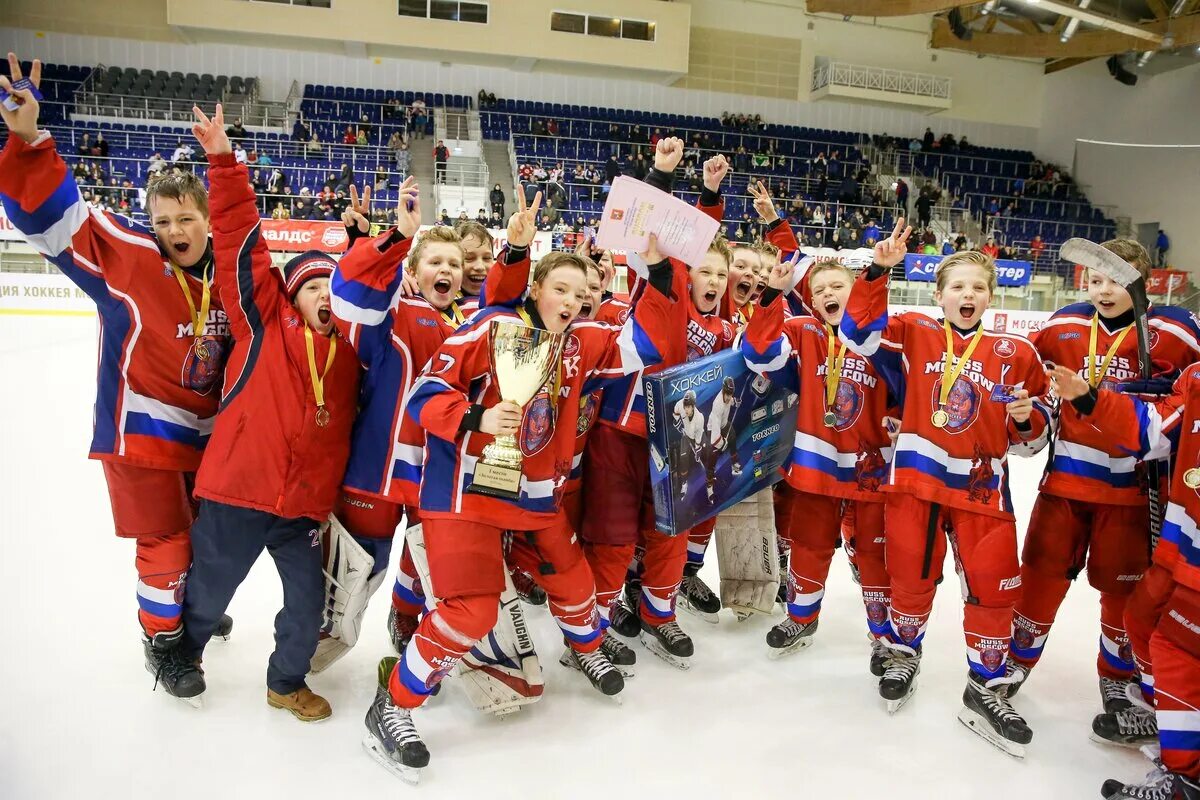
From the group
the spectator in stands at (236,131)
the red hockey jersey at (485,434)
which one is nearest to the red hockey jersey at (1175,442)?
the red hockey jersey at (485,434)

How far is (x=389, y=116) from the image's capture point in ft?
66.3

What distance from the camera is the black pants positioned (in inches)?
106

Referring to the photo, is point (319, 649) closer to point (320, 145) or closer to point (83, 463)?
point (83, 463)

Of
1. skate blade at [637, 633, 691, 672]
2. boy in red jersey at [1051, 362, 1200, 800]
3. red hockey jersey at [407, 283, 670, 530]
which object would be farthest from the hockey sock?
boy in red jersey at [1051, 362, 1200, 800]

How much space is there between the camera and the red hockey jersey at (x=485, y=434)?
2.55m

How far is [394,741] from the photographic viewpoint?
2576mm

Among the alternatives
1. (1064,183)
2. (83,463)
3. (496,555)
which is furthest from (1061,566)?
(1064,183)

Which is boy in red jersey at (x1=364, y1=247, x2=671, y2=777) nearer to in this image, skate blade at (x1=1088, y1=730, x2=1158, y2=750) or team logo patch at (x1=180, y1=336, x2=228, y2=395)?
team logo patch at (x1=180, y1=336, x2=228, y2=395)

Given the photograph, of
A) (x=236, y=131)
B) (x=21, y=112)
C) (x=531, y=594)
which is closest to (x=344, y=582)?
(x=531, y=594)

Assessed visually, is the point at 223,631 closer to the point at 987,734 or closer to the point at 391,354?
the point at 391,354

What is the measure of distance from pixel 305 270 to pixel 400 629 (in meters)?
1.48

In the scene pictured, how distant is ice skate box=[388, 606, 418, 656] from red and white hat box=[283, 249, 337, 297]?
136cm

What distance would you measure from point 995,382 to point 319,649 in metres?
2.67

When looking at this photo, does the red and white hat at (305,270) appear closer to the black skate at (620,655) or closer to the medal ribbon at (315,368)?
the medal ribbon at (315,368)
